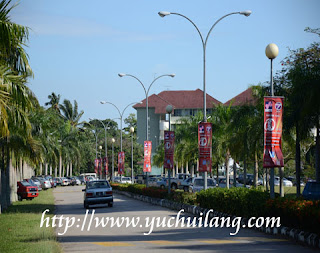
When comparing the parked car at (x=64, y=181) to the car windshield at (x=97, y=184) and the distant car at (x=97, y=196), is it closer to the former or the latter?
the car windshield at (x=97, y=184)

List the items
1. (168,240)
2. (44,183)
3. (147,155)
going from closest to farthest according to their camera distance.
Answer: (168,240) → (147,155) → (44,183)

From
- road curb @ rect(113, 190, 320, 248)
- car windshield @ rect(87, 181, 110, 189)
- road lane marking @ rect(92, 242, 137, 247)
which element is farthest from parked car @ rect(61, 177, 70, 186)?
road lane marking @ rect(92, 242, 137, 247)

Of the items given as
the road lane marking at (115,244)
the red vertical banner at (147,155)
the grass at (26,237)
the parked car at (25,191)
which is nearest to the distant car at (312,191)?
the grass at (26,237)

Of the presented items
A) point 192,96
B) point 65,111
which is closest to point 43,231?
point 65,111

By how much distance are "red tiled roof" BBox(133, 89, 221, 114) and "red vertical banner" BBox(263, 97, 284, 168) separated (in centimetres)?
9204

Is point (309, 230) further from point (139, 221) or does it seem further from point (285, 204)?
point (139, 221)

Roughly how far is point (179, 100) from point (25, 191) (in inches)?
2779

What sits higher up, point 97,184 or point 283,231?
point 97,184

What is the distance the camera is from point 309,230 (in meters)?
15.5

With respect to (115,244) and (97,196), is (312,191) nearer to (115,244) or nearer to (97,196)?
(97,196)

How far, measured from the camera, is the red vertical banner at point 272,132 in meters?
19.5

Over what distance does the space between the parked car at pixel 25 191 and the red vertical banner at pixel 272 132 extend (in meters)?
31.2

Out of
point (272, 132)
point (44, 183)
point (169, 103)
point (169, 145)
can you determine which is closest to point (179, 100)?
point (169, 103)

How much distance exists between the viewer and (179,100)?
378ft
